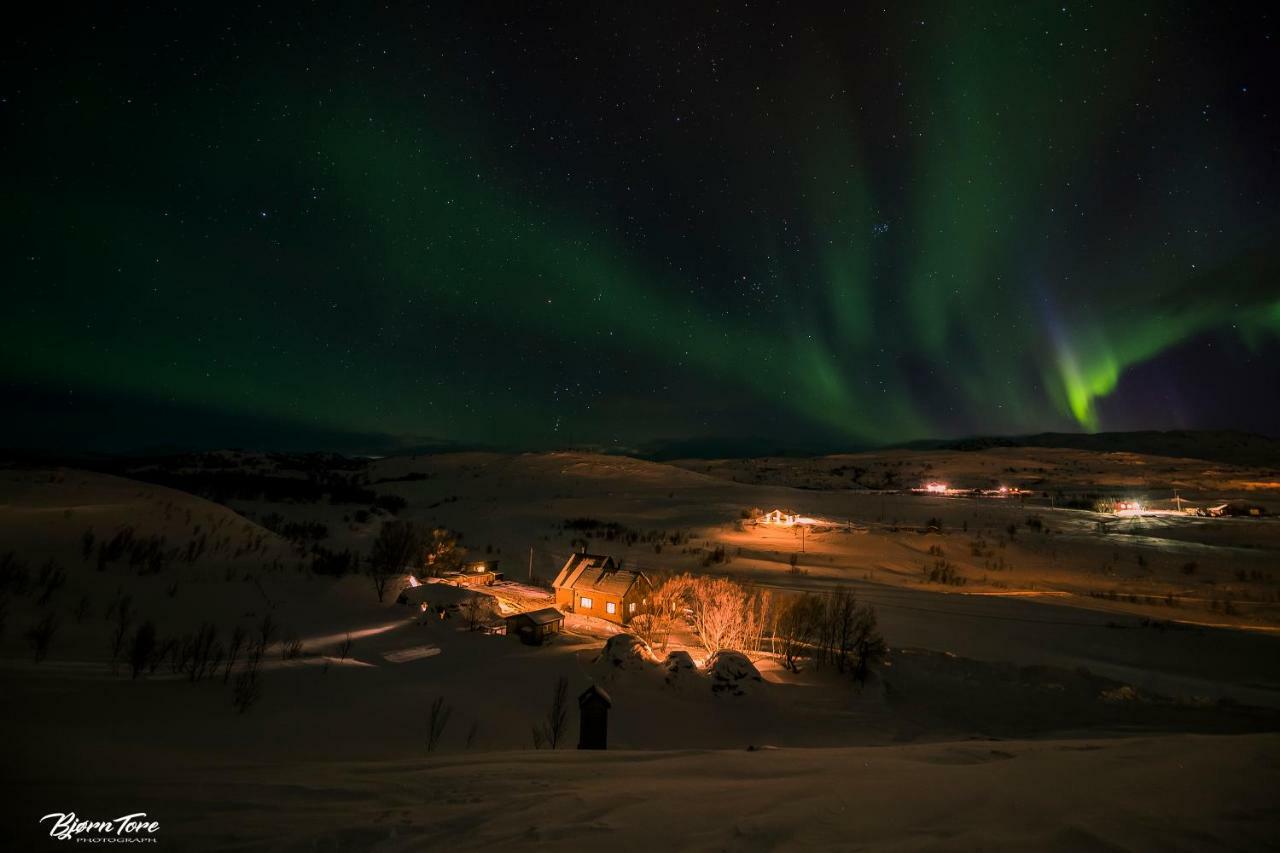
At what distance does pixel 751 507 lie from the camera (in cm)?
4644

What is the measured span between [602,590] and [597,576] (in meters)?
0.70

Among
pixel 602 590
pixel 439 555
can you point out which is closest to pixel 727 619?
pixel 602 590

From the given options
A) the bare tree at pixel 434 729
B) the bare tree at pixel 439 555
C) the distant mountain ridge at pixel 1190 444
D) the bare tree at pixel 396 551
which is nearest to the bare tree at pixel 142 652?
the bare tree at pixel 434 729

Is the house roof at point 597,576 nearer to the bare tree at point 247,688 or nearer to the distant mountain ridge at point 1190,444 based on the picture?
the bare tree at point 247,688

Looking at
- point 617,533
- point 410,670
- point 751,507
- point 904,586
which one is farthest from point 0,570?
point 751,507

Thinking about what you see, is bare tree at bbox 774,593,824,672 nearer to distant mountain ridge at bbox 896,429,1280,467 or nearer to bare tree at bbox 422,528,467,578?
bare tree at bbox 422,528,467,578

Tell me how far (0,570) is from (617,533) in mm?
29712

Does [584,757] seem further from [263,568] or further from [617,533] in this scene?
[617,533]

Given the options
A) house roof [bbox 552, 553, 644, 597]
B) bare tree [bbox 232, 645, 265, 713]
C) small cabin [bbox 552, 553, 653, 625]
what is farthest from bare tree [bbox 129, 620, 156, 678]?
house roof [bbox 552, 553, 644, 597]

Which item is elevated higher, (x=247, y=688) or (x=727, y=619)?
(x=247, y=688)

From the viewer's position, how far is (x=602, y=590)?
19672 mm

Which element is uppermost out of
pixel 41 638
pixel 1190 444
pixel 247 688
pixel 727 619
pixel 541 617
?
pixel 1190 444

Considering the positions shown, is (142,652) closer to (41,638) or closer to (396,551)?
(41,638)

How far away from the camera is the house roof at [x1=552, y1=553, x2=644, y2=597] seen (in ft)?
64.1
